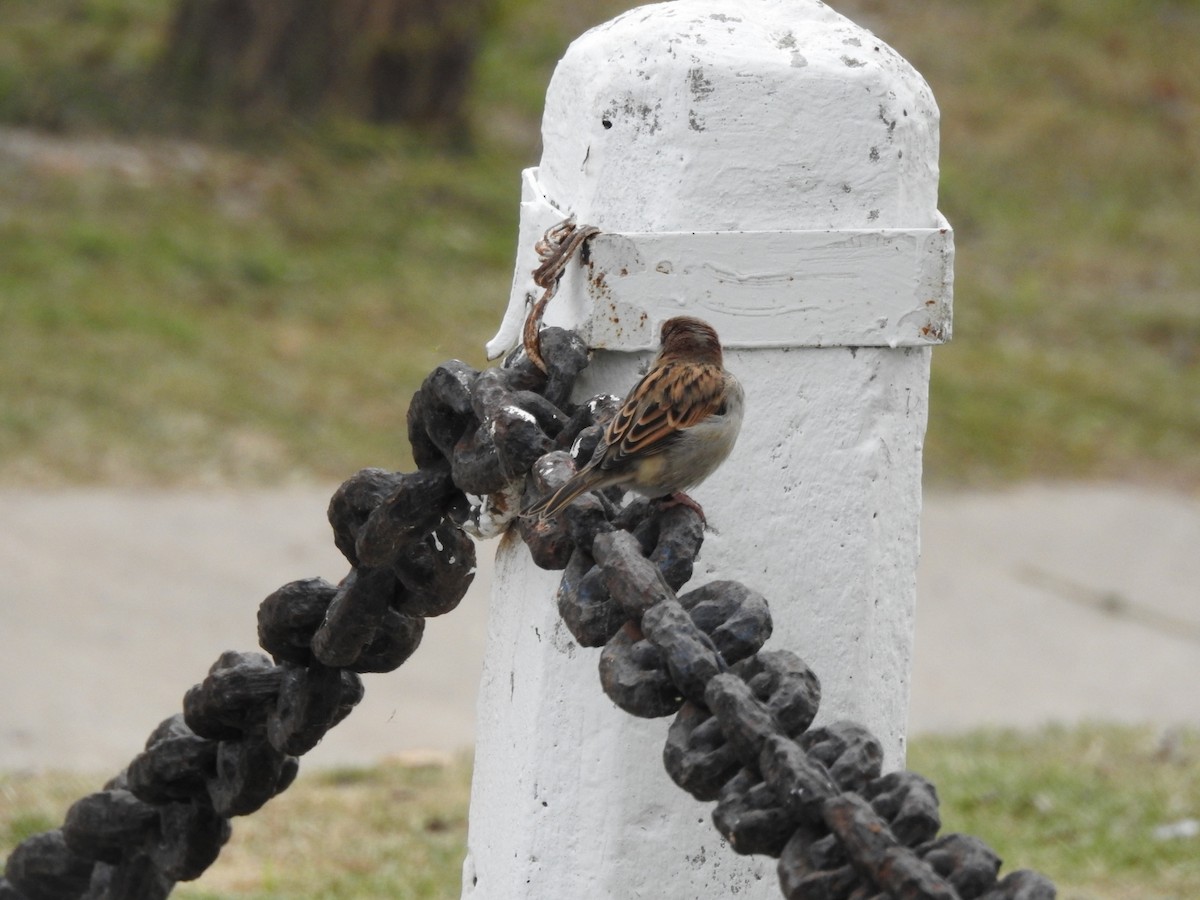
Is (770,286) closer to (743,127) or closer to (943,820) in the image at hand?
(743,127)

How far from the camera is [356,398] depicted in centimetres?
859

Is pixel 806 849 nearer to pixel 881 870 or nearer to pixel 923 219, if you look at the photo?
pixel 881 870

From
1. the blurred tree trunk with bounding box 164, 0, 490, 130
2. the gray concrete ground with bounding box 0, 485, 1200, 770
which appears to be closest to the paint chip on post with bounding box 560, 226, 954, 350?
the gray concrete ground with bounding box 0, 485, 1200, 770

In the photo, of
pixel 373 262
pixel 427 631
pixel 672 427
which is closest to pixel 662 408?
pixel 672 427

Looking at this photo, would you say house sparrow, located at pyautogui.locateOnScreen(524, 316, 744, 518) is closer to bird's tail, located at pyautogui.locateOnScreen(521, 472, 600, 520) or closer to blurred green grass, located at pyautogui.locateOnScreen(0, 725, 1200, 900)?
bird's tail, located at pyautogui.locateOnScreen(521, 472, 600, 520)

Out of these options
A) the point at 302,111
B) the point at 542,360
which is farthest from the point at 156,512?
the point at 542,360

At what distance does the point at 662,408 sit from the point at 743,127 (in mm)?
355

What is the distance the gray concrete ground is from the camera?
604 cm

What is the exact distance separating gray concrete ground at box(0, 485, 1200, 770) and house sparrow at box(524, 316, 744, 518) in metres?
3.76

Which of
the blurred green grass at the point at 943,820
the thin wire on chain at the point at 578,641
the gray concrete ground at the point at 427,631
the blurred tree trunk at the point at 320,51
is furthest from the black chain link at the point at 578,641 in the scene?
the blurred tree trunk at the point at 320,51

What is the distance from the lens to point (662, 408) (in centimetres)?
214

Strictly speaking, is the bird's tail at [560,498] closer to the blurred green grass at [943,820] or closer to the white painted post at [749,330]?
the white painted post at [749,330]

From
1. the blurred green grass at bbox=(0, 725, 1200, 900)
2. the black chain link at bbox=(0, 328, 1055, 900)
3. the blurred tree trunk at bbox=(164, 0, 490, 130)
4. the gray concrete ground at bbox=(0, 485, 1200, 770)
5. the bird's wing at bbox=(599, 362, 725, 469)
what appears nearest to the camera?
the black chain link at bbox=(0, 328, 1055, 900)

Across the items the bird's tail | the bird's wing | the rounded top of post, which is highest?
the rounded top of post
